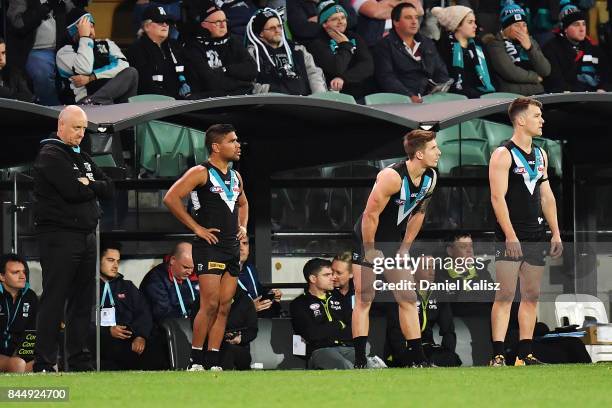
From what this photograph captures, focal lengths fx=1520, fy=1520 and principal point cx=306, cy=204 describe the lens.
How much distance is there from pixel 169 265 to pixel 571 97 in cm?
388

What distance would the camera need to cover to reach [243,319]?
42.5 ft

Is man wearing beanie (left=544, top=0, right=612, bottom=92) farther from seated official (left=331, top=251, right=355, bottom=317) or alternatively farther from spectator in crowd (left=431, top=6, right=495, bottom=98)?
seated official (left=331, top=251, right=355, bottom=317)

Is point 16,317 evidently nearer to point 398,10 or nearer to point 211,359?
point 211,359

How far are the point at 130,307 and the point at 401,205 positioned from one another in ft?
9.68

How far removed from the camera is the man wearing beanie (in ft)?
58.1

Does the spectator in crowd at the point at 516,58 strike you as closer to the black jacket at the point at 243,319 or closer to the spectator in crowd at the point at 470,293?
the spectator in crowd at the point at 470,293

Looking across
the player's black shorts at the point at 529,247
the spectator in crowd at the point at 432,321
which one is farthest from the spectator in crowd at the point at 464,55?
the player's black shorts at the point at 529,247

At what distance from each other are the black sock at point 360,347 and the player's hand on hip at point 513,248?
1272mm

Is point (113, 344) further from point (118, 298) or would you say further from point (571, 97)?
point (571, 97)

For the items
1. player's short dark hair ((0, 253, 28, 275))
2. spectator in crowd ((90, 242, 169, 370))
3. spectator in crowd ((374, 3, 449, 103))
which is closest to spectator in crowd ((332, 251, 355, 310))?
spectator in crowd ((90, 242, 169, 370))

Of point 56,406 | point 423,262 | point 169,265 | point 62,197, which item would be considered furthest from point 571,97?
point 56,406

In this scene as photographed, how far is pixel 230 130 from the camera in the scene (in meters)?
11.4

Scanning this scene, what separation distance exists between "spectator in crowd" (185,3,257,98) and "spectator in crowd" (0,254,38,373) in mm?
3295

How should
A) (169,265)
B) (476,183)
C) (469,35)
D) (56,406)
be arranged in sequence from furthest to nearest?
1. (469,35)
2. (476,183)
3. (169,265)
4. (56,406)
